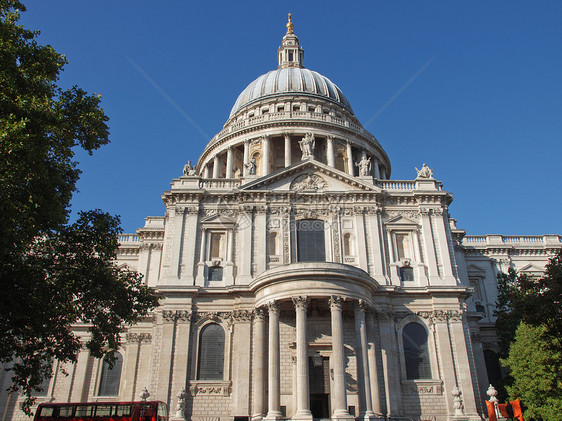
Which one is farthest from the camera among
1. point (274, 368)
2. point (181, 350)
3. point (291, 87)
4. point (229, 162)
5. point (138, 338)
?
point (291, 87)

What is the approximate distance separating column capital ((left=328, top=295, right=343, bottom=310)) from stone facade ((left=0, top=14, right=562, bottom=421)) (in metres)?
0.06

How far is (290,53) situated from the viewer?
6300 centimetres

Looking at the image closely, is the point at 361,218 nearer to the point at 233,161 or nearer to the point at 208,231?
the point at 208,231

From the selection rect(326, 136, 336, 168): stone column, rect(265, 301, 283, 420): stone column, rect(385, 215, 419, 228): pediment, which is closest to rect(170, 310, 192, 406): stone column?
rect(265, 301, 283, 420): stone column

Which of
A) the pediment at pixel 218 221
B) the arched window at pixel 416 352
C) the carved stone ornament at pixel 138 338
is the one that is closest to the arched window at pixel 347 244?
the arched window at pixel 416 352

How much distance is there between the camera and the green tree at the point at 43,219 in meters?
15.8

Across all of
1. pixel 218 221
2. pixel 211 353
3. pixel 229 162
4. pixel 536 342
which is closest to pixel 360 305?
pixel 211 353

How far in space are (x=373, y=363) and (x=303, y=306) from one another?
560cm

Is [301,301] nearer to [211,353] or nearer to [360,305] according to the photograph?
[360,305]

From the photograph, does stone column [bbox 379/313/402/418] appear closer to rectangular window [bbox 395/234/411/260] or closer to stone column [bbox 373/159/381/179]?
rectangular window [bbox 395/234/411/260]

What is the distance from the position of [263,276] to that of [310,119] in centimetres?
2415

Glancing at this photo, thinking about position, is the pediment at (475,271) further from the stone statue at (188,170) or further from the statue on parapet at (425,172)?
the stone statue at (188,170)

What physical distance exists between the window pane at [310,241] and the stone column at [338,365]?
580cm

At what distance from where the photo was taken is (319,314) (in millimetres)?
30094
